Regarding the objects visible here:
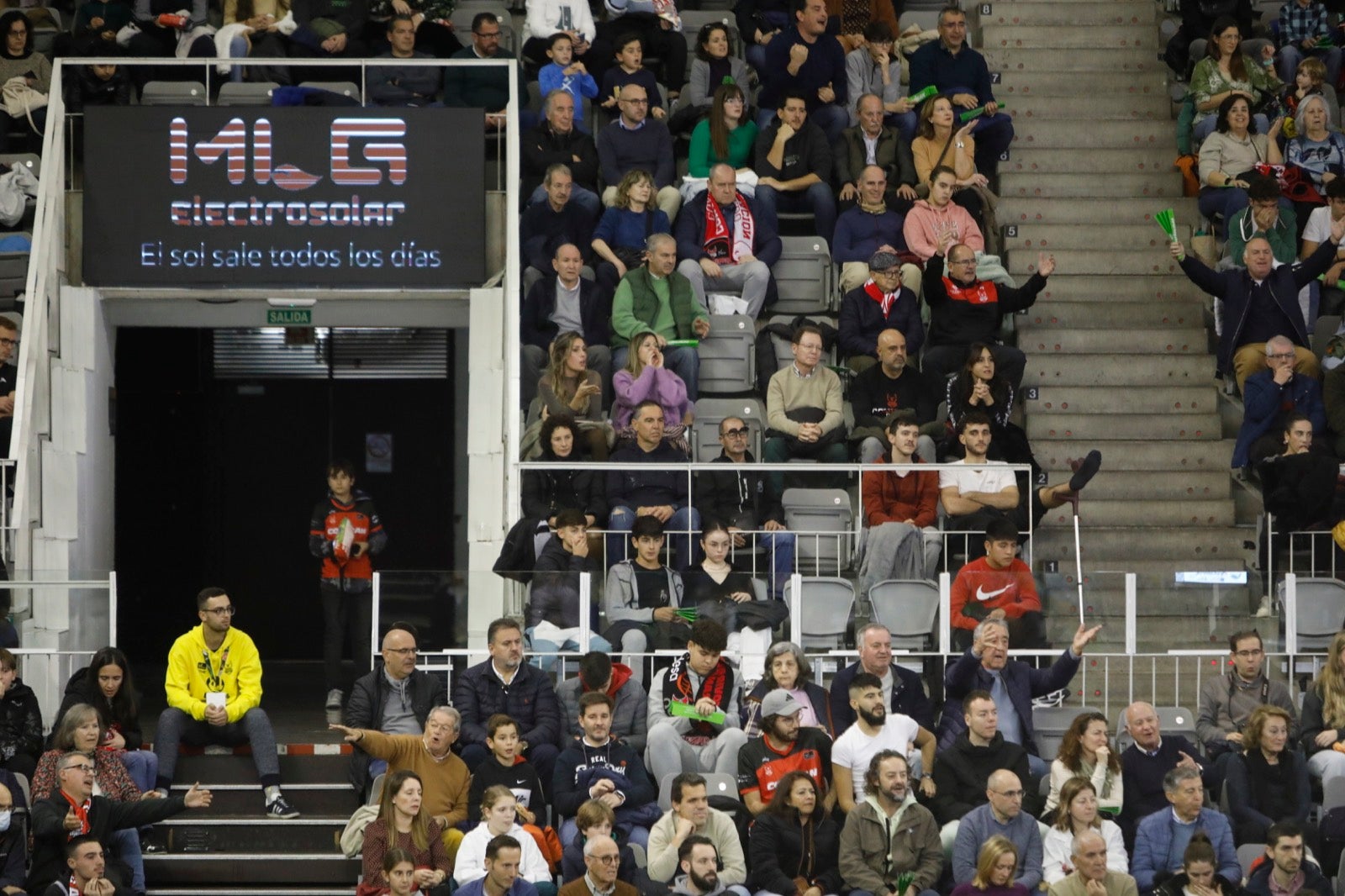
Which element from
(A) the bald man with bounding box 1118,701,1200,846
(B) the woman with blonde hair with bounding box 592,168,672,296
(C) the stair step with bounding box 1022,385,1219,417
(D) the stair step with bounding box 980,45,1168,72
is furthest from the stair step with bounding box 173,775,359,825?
(D) the stair step with bounding box 980,45,1168,72

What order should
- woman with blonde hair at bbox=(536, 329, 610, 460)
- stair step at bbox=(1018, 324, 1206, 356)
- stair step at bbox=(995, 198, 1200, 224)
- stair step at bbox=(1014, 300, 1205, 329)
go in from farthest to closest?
stair step at bbox=(995, 198, 1200, 224), stair step at bbox=(1014, 300, 1205, 329), stair step at bbox=(1018, 324, 1206, 356), woman with blonde hair at bbox=(536, 329, 610, 460)

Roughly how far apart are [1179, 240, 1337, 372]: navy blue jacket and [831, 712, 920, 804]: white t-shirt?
14.2ft

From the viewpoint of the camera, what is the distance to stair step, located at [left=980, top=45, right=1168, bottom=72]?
16844 mm

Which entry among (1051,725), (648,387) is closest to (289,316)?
(648,387)

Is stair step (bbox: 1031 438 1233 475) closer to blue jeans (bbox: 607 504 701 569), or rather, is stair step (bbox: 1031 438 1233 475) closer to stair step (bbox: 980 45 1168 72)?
blue jeans (bbox: 607 504 701 569)

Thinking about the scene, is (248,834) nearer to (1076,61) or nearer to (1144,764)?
(1144,764)

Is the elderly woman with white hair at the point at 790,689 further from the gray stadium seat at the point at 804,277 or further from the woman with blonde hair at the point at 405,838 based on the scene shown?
the gray stadium seat at the point at 804,277

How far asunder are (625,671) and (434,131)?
420cm

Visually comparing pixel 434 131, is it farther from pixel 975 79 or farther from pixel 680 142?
pixel 975 79

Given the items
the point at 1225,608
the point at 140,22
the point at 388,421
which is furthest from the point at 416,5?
the point at 1225,608

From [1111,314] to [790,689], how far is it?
191 inches

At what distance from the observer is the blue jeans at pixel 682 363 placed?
14.1 meters

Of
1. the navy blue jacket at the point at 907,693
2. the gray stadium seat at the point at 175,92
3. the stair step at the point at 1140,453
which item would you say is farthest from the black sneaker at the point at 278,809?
the stair step at the point at 1140,453

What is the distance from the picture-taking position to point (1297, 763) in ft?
37.5
